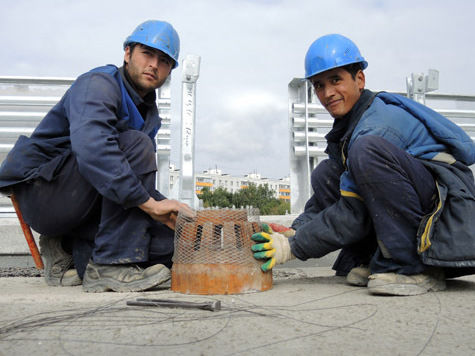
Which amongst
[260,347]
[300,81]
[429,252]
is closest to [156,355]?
[260,347]

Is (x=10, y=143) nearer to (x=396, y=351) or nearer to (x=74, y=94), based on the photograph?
(x=74, y=94)

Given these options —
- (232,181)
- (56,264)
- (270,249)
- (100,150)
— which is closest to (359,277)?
(270,249)

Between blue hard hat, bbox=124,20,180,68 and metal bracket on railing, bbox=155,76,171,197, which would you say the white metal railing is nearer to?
metal bracket on railing, bbox=155,76,171,197

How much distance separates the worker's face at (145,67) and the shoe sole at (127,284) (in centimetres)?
119

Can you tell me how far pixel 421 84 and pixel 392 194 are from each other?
360 centimetres

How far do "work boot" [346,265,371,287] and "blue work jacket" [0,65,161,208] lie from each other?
126 cm

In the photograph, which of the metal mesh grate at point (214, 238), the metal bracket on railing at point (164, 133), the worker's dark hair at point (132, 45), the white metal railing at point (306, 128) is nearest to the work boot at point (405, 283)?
the metal mesh grate at point (214, 238)

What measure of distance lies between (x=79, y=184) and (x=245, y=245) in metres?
1.04

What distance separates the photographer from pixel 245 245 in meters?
2.33

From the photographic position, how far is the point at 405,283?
2141 millimetres

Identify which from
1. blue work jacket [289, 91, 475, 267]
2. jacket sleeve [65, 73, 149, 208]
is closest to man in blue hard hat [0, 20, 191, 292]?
jacket sleeve [65, 73, 149, 208]

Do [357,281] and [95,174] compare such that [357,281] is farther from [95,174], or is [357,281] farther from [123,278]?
[95,174]

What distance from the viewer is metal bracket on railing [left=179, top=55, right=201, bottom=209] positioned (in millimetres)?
4676

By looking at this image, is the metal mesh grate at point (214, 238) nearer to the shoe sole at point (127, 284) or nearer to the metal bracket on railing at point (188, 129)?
the shoe sole at point (127, 284)
